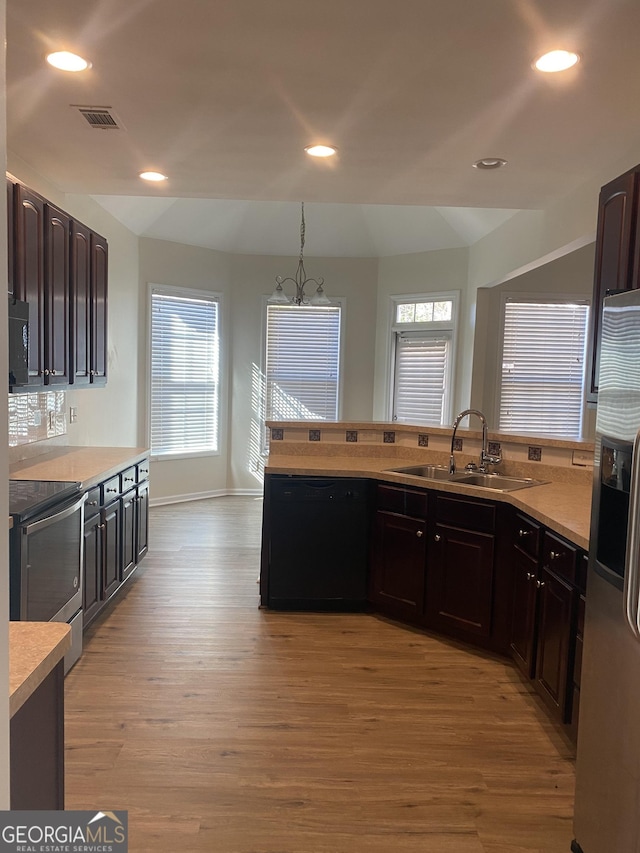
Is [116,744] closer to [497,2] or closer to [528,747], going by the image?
[528,747]

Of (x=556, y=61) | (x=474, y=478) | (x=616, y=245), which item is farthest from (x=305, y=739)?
(x=556, y=61)

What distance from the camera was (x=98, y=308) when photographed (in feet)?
14.5

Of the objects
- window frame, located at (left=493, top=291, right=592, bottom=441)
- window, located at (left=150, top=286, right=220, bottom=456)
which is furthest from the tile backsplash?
window frame, located at (left=493, top=291, right=592, bottom=441)

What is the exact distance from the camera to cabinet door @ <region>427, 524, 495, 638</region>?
335cm

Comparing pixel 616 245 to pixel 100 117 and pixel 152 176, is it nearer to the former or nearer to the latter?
pixel 100 117

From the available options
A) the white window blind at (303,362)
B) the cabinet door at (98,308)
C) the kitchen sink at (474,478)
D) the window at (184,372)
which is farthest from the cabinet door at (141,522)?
the white window blind at (303,362)

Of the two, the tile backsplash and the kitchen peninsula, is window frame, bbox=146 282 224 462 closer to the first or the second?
the tile backsplash

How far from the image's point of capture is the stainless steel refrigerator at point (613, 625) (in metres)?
1.61

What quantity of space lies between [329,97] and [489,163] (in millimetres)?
1226

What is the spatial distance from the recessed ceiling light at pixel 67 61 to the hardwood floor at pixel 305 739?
274 cm

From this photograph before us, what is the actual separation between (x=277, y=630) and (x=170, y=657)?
0.67m

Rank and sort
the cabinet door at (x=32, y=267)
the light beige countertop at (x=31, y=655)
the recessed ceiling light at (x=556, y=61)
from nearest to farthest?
the light beige countertop at (x=31, y=655) < the recessed ceiling light at (x=556, y=61) < the cabinet door at (x=32, y=267)

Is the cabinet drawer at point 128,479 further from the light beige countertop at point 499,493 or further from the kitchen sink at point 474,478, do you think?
the kitchen sink at point 474,478

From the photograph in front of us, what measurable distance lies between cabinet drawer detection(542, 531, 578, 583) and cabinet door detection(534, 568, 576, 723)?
0.04 m
